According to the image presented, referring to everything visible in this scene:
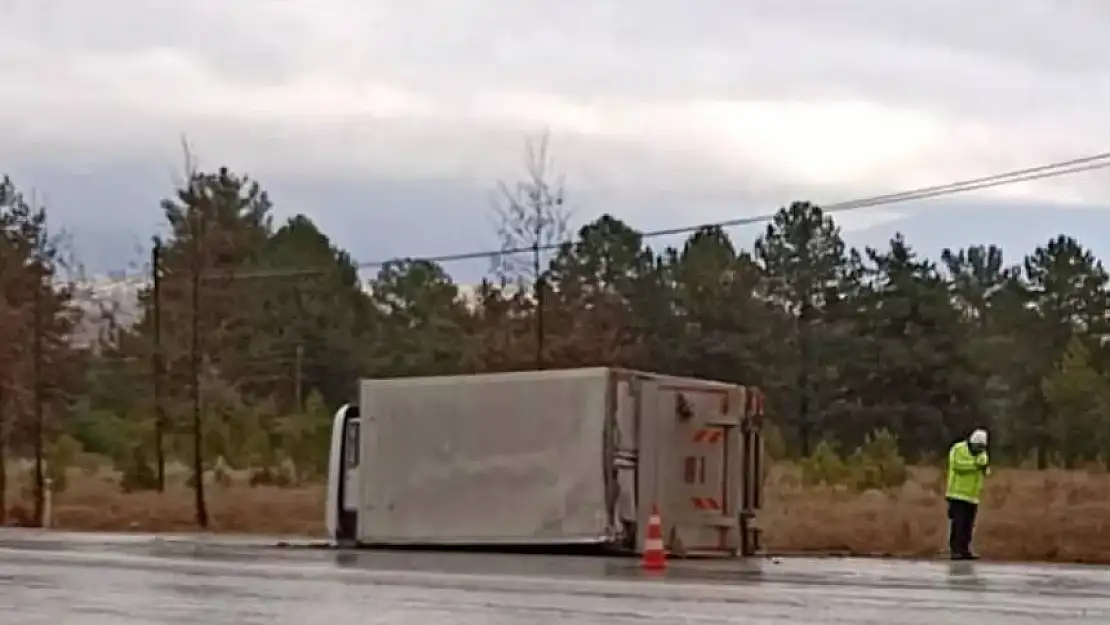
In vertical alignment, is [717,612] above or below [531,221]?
below

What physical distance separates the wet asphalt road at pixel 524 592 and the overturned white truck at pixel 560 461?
66 cm

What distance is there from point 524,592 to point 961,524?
8.34 metres

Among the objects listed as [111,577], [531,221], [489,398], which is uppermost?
[531,221]

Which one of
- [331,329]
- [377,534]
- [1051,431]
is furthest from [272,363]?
Answer: [377,534]

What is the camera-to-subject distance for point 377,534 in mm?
23484

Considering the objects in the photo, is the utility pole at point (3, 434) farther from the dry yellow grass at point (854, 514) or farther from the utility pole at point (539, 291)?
the utility pole at point (539, 291)

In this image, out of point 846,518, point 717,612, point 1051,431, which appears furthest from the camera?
point 1051,431

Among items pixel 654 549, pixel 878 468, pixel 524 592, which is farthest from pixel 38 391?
pixel 524 592

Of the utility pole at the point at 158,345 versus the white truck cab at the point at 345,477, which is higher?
the utility pole at the point at 158,345

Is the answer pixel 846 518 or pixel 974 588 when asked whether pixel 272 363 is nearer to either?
pixel 846 518

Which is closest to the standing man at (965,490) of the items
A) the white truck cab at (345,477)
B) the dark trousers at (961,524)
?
the dark trousers at (961,524)

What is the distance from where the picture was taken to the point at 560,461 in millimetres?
21688

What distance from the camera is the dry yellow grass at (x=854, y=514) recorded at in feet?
87.2

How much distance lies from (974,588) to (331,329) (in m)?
53.3
